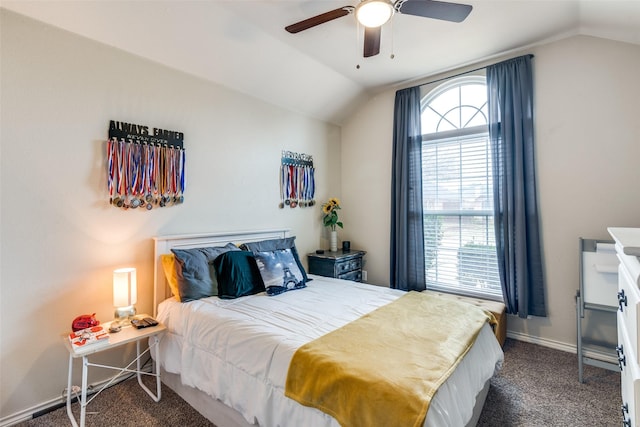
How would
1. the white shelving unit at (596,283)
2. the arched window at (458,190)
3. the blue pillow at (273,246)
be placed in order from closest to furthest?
the white shelving unit at (596,283) → the blue pillow at (273,246) → the arched window at (458,190)

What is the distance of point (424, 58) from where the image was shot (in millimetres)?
3158

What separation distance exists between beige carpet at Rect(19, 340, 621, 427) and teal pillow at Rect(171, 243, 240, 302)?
75 centimetres

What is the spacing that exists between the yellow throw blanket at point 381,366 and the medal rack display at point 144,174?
6.15ft

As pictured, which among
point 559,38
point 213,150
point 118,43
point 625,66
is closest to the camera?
point 118,43

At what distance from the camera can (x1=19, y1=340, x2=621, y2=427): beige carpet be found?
6.26 feet

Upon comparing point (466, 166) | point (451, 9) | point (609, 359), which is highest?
point (451, 9)

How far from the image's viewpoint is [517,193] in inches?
114

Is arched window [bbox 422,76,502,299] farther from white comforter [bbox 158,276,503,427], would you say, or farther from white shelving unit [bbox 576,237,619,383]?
white comforter [bbox 158,276,503,427]

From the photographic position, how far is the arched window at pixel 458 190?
328 centimetres

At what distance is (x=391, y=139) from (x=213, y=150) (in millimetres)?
2260

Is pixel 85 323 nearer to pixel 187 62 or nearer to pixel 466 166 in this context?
pixel 187 62

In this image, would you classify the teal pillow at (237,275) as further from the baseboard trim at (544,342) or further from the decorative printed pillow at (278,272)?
the baseboard trim at (544,342)

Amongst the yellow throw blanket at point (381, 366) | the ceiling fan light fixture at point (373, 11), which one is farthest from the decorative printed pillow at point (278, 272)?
the ceiling fan light fixture at point (373, 11)

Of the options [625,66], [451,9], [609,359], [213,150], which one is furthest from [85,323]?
[625,66]
